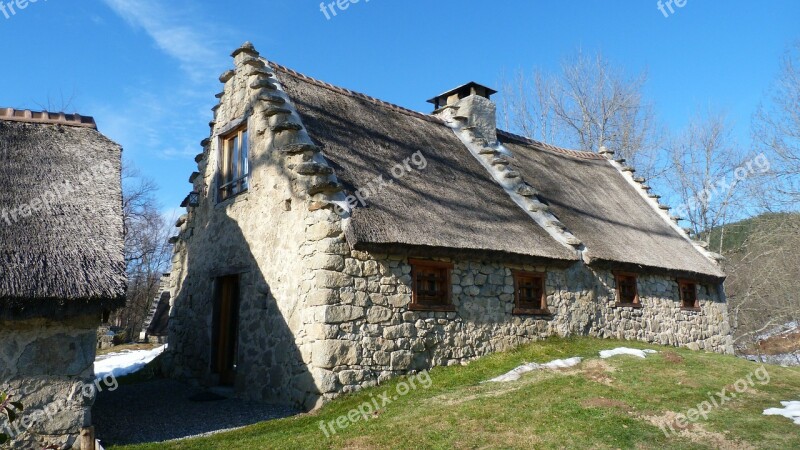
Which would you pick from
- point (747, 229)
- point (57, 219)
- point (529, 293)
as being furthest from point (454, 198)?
point (747, 229)

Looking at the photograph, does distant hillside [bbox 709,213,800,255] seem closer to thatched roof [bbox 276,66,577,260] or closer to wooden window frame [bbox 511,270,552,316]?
thatched roof [bbox 276,66,577,260]

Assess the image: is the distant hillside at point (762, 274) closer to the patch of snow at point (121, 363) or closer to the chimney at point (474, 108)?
the chimney at point (474, 108)

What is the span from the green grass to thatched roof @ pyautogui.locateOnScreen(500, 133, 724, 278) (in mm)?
3875

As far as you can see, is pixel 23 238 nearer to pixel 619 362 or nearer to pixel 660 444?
pixel 660 444

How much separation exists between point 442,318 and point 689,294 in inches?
342

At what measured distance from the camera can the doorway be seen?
1060cm

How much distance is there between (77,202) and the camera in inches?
279

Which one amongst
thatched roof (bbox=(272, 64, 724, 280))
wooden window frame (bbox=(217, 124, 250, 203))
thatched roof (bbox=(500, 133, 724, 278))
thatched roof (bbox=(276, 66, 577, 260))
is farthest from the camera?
thatched roof (bbox=(500, 133, 724, 278))

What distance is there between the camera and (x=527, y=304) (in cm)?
1089

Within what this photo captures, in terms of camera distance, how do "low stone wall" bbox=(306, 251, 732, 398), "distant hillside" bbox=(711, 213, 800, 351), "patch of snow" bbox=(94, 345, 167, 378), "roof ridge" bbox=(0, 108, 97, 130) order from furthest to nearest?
"distant hillside" bbox=(711, 213, 800, 351) < "patch of snow" bbox=(94, 345, 167, 378) < "roof ridge" bbox=(0, 108, 97, 130) < "low stone wall" bbox=(306, 251, 732, 398)

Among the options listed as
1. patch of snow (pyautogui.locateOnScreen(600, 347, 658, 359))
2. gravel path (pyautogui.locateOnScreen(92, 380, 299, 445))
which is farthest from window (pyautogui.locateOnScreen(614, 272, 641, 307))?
gravel path (pyautogui.locateOnScreen(92, 380, 299, 445))

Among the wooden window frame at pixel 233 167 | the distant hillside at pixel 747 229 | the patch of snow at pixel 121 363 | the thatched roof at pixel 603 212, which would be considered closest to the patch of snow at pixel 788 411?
the thatched roof at pixel 603 212

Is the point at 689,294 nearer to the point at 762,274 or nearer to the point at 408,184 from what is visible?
the point at 408,184

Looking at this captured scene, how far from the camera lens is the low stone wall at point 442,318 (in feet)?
27.0
